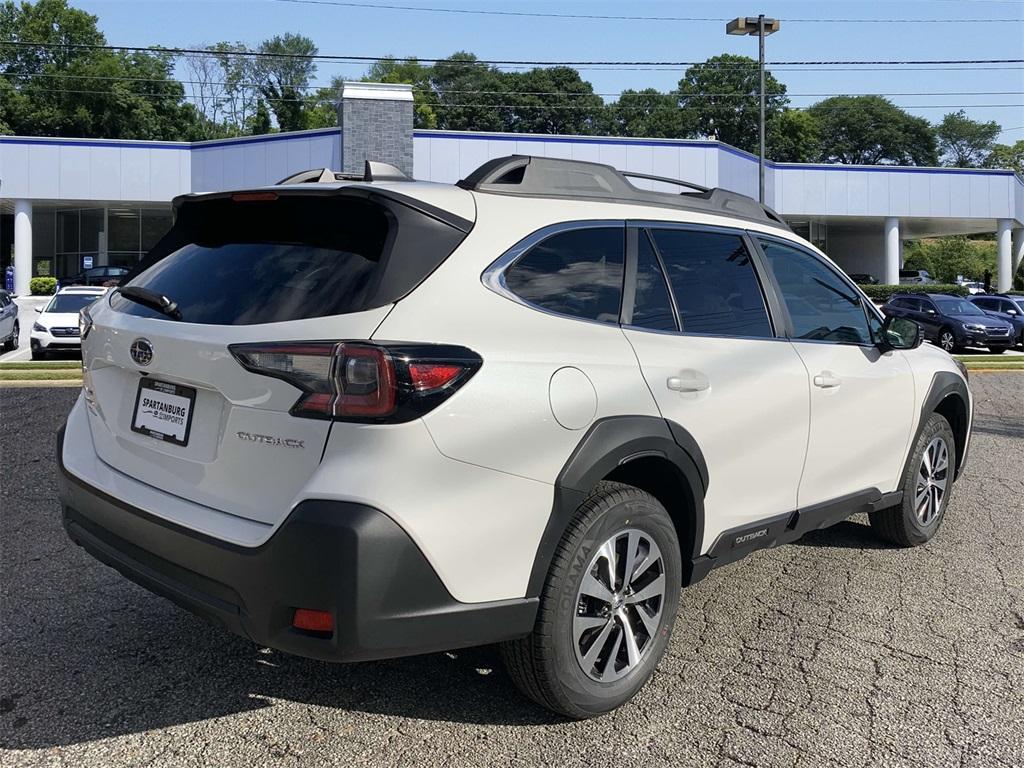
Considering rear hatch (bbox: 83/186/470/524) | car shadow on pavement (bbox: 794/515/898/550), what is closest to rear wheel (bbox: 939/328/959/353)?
car shadow on pavement (bbox: 794/515/898/550)

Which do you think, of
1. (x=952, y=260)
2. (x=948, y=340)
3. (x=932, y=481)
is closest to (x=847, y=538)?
(x=932, y=481)

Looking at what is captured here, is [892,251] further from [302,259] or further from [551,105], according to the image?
[551,105]

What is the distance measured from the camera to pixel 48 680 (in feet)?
10.8

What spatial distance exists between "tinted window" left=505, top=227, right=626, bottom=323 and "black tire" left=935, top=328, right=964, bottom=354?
878 inches

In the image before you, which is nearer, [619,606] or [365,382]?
[365,382]

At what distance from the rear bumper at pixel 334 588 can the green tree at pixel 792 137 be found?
95.1 m

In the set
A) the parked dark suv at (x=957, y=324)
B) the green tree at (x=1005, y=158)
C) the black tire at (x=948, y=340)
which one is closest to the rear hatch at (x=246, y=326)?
the parked dark suv at (x=957, y=324)

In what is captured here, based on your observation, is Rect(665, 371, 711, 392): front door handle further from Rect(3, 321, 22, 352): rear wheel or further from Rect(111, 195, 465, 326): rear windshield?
Rect(3, 321, 22, 352): rear wheel

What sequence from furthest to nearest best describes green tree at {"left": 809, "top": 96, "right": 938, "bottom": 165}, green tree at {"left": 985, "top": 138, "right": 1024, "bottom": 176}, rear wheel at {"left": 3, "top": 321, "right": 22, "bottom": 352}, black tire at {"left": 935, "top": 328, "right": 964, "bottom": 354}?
green tree at {"left": 985, "top": 138, "right": 1024, "bottom": 176}
green tree at {"left": 809, "top": 96, "right": 938, "bottom": 165}
black tire at {"left": 935, "top": 328, "right": 964, "bottom": 354}
rear wheel at {"left": 3, "top": 321, "right": 22, "bottom": 352}

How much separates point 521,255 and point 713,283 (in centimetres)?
111

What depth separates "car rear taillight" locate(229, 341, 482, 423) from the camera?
2.45 metres

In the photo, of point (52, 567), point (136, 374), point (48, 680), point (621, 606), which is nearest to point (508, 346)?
point (621, 606)

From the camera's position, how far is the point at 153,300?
3014 millimetres

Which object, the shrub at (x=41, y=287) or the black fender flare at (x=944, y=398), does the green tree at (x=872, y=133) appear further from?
the black fender flare at (x=944, y=398)
